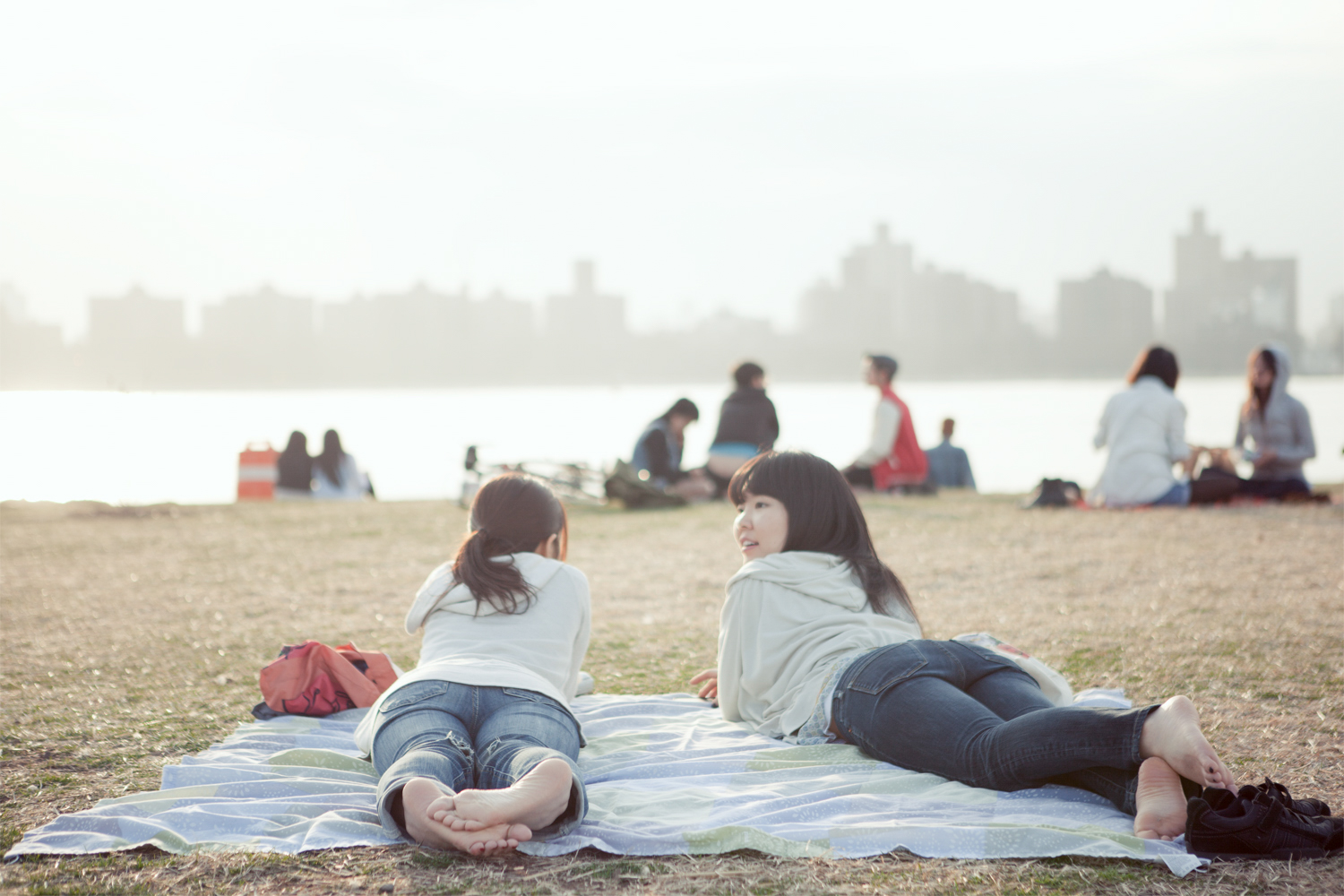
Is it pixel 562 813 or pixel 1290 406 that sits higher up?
pixel 1290 406

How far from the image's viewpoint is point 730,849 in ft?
7.07

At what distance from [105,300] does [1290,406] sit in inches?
2088

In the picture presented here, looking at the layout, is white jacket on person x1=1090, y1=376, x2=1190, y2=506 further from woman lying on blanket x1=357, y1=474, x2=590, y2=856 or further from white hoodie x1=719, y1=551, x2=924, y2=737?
woman lying on blanket x1=357, y1=474, x2=590, y2=856

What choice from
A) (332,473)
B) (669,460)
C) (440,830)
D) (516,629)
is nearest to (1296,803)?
(440,830)

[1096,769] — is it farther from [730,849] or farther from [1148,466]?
[1148,466]

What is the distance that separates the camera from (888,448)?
31.8 feet

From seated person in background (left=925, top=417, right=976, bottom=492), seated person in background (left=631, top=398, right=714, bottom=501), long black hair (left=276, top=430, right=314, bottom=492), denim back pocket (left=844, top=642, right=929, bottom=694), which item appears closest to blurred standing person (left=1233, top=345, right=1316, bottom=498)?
seated person in background (left=925, top=417, right=976, bottom=492)

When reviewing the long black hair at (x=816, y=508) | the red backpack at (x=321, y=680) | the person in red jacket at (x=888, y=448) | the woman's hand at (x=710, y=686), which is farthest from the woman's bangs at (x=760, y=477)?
the person in red jacket at (x=888, y=448)

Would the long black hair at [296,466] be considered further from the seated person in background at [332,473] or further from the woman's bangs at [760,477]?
the woman's bangs at [760,477]

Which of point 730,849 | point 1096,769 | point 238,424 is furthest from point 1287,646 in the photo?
point 238,424

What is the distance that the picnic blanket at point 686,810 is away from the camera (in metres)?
2.16

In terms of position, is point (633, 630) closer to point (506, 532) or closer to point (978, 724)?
point (506, 532)

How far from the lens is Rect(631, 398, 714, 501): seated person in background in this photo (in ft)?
32.1

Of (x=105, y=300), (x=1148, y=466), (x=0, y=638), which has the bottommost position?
(x=0, y=638)
